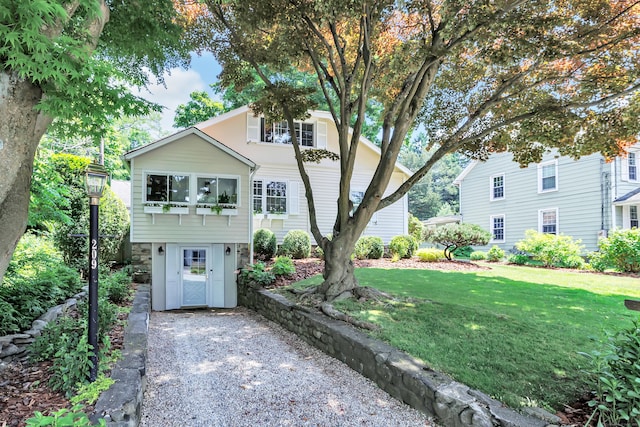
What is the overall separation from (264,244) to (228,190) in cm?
248

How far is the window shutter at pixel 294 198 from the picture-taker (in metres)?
14.8

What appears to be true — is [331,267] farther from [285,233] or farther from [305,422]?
[285,233]

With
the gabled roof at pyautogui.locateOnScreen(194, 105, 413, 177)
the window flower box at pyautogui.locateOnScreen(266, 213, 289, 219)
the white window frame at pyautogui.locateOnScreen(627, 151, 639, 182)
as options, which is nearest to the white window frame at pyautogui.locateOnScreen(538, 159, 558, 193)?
the white window frame at pyautogui.locateOnScreen(627, 151, 639, 182)

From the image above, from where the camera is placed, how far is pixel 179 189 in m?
11.0

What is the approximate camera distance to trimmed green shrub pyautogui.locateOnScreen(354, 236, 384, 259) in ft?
45.1

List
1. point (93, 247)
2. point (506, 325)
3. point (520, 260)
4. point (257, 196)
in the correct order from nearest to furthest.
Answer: point (93, 247) < point (506, 325) < point (520, 260) < point (257, 196)

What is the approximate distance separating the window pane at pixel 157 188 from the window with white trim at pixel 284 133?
198 inches

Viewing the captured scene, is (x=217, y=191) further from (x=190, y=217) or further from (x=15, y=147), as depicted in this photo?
(x=15, y=147)

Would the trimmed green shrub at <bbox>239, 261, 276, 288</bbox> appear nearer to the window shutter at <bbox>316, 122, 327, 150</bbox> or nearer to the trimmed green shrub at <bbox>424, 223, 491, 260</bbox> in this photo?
the window shutter at <bbox>316, 122, 327, 150</bbox>

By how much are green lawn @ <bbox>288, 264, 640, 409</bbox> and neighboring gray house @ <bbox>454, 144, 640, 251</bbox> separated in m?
6.16

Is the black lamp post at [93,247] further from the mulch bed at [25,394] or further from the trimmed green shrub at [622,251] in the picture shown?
the trimmed green shrub at [622,251]

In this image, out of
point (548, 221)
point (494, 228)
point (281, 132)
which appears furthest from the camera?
point (494, 228)

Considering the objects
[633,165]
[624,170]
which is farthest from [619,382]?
[633,165]

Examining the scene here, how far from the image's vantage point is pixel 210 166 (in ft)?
36.9
